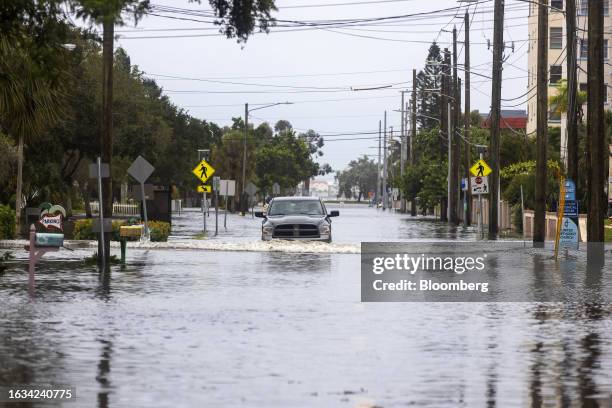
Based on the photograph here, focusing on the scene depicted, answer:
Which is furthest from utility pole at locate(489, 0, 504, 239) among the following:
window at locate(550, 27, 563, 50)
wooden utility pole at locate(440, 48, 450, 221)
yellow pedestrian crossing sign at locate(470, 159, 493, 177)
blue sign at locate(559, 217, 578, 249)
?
window at locate(550, 27, 563, 50)

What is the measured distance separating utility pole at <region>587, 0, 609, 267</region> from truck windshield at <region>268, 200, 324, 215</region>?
31.6 ft

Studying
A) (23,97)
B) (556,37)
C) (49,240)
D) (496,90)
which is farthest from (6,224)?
(556,37)

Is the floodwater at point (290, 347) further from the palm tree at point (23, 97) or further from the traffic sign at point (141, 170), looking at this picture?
the traffic sign at point (141, 170)

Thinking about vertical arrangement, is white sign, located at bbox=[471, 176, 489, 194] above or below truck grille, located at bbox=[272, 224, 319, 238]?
above

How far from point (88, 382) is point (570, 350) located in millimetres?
5614

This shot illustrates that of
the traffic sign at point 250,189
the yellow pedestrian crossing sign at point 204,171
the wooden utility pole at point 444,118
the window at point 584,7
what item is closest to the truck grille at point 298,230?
the yellow pedestrian crossing sign at point 204,171

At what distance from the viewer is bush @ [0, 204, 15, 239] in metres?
44.7

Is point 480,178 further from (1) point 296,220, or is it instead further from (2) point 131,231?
(2) point 131,231

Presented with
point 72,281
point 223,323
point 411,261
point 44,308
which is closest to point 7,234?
point 411,261

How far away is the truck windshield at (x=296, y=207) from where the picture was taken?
132ft

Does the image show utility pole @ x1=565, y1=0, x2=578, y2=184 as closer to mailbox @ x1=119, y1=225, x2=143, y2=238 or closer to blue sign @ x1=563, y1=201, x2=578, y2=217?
blue sign @ x1=563, y1=201, x2=578, y2=217

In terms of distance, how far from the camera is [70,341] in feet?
49.4

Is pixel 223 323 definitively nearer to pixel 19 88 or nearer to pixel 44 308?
pixel 44 308

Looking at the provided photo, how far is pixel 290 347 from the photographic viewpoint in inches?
573
